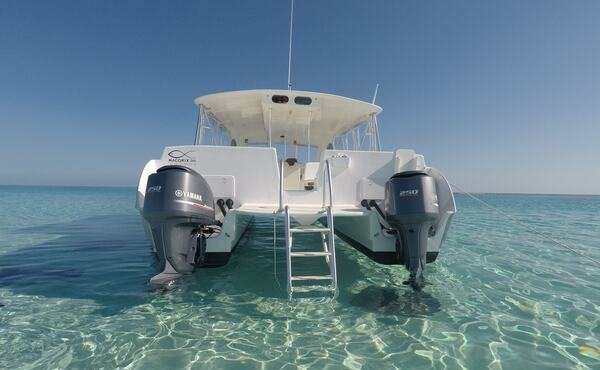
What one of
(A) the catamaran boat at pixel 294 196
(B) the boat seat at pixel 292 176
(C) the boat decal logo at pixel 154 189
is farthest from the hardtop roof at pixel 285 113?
(C) the boat decal logo at pixel 154 189

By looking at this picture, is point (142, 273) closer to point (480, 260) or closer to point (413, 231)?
point (413, 231)

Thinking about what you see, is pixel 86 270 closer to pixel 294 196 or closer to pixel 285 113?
pixel 294 196

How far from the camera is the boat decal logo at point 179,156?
16.3ft

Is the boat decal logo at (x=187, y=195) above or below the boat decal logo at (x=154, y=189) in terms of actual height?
below

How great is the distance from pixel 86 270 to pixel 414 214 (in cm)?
521

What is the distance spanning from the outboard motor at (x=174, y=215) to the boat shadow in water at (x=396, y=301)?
211 centimetres

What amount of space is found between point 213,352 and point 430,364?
1812 millimetres

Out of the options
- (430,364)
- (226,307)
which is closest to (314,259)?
(226,307)

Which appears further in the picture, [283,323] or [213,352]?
[283,323]

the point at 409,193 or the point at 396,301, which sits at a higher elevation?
the point at 409,193

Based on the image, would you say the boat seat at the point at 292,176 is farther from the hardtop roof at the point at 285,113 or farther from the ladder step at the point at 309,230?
the ladder step at the point at 309,230

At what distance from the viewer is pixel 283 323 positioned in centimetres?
328

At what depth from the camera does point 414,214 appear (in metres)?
3.74

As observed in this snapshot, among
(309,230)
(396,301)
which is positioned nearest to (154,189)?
(309,230)
